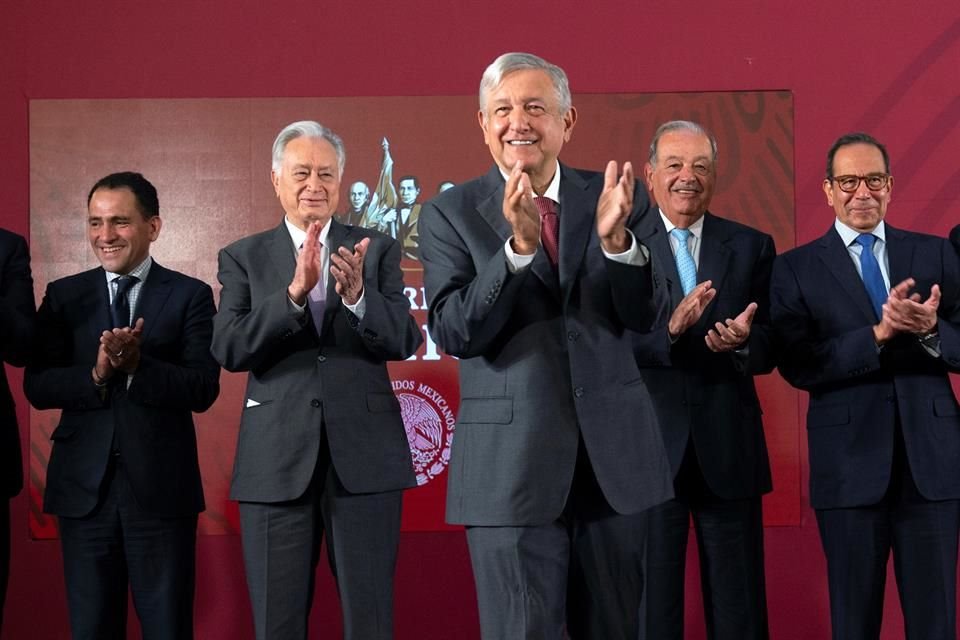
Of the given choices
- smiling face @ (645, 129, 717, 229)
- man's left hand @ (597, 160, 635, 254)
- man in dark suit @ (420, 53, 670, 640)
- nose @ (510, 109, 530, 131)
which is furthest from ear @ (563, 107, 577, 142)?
smiling face @ (645, 129, 717, 229)

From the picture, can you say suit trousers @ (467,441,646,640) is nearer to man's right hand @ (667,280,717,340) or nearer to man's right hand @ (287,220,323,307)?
man's right hand @ (287,220,323,307)

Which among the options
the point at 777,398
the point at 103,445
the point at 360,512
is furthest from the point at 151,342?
the point at 777,398

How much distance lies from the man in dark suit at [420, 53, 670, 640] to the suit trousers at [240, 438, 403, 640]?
683mm

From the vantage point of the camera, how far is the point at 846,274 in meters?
3.32

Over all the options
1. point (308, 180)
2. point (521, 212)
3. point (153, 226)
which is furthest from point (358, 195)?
point (521, 212)

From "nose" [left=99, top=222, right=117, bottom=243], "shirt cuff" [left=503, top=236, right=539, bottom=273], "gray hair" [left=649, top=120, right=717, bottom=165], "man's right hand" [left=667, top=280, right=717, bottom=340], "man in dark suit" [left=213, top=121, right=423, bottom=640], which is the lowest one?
"man in dark suit" [left=213, top=121, right=423, bottom=640]

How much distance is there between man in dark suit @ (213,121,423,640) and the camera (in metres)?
2.92

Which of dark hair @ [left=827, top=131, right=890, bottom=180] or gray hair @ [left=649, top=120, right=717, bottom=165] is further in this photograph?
gray hair @ [left=649, top=120, right=717, bottom=165]

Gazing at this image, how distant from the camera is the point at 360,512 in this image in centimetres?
297

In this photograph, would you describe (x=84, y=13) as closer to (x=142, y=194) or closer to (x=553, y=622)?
(x=142, y=194)

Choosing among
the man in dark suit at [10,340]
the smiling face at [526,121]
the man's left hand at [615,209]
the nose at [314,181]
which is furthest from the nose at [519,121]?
the man in dark suit at [10,340]

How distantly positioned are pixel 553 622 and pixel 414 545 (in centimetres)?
226

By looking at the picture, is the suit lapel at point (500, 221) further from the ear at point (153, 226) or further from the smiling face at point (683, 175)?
the ear at point (153, 226)

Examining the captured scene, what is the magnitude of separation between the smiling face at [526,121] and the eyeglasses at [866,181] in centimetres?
137
